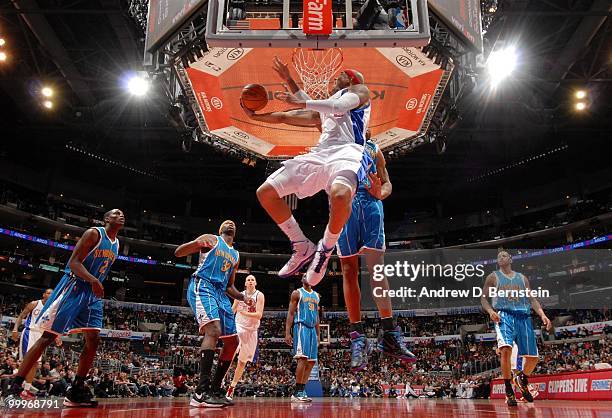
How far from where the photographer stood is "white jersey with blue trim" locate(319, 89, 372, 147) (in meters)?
3.96

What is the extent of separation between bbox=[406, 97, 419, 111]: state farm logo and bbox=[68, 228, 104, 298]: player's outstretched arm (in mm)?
6321

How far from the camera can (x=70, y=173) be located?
1174 inches

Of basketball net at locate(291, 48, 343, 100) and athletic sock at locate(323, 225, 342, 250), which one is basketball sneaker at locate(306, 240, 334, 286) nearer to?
athletic sock at locate(323, 225, 342, 250)

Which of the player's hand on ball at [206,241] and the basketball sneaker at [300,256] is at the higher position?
the player's hand on ball at [206,241]

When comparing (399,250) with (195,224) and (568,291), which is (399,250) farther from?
(195,224)

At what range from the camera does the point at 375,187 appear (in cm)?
447

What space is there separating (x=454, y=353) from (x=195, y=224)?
61.0ft

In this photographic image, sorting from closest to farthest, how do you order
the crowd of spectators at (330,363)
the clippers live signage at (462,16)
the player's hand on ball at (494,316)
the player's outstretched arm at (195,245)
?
the player's outstretched arm at (195,245) → the clippers live signage at (462,16) → the player's hand on ball at (494,316) → the crowd of spectators at (330,363)

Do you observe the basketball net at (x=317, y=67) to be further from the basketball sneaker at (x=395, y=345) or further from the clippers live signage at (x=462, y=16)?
the basketball sneaker at (x=395, y=345)

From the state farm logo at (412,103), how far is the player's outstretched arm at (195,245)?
17.6ft

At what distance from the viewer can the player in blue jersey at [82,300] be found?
525cm

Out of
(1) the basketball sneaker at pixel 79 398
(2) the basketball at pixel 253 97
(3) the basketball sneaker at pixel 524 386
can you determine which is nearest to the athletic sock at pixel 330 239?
(2) the basketball at pixel 253 97

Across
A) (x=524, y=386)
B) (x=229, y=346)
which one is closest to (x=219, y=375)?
(x=229, y=346)

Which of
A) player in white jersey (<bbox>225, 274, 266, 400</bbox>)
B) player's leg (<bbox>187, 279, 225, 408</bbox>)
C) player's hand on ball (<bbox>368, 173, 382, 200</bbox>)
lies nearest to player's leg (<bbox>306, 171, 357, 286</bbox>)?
player's hand on ball (<bbox>368, 173, 382, 200</bbox>)
